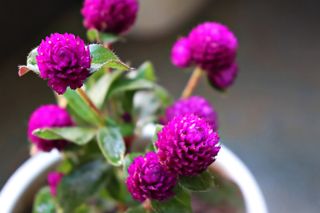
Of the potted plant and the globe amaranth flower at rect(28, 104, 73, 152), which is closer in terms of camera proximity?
the potted plant

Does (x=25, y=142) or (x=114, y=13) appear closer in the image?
(x=114, y=13)

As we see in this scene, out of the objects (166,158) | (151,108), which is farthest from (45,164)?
(166,158)

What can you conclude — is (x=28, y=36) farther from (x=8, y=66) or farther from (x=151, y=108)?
(x=151, y=108)

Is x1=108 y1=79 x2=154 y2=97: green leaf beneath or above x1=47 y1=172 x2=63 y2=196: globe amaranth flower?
above

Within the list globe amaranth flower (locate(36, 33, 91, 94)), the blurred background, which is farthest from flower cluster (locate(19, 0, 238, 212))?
the blurred background

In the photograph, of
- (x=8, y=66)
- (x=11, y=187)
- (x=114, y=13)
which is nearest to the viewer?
(x=114, y=13)

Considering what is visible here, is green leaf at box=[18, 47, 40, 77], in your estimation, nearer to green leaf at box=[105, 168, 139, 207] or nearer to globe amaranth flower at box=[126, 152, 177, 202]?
globe amaranth flower at box=[126, 152, 177, 202]
